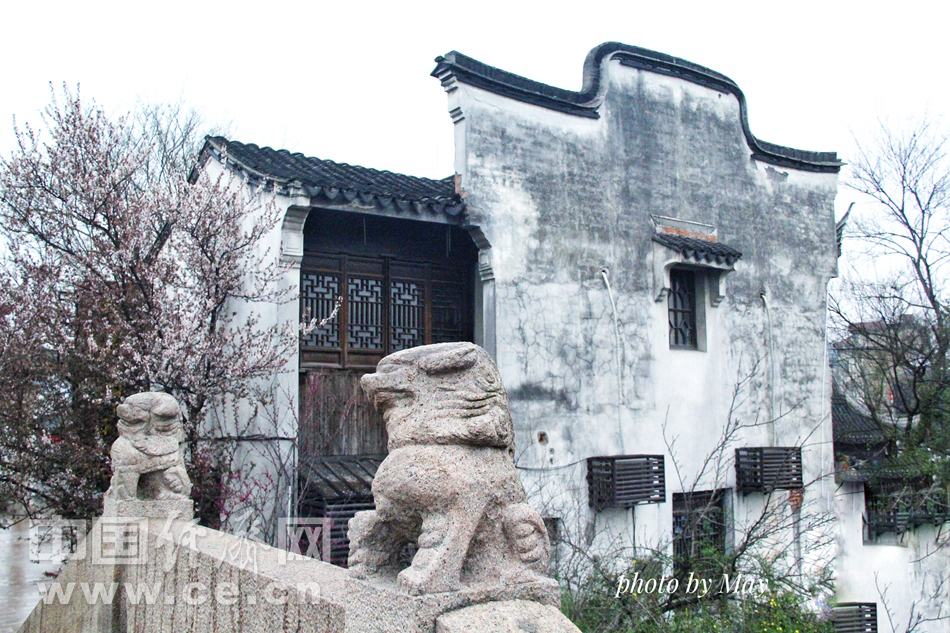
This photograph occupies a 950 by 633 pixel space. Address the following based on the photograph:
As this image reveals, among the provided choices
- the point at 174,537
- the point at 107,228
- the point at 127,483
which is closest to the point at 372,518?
the point at 174,537

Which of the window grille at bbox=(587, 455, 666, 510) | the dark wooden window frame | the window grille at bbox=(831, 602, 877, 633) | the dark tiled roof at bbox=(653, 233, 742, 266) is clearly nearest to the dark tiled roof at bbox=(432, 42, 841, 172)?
the dark tiled roof at bbox=(653, 233, 742, 266)

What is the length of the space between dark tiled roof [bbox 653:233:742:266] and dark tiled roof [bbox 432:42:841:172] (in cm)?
199

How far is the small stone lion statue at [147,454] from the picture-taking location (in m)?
6.10

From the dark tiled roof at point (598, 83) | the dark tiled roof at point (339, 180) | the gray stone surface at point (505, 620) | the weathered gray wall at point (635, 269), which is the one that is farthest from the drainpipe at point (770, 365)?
the gray stone surface at point (505, 620)

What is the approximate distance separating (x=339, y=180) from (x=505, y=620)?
7.57 meters

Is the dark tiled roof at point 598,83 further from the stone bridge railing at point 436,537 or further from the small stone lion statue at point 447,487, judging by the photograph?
the small stone lion statue at point 447,487

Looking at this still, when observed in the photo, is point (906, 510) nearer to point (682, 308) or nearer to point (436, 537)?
point (682, 308)

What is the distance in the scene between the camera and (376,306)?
10102mm

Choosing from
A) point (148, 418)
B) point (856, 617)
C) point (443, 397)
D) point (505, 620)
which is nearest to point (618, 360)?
point (856, 617)

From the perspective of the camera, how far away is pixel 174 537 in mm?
5395

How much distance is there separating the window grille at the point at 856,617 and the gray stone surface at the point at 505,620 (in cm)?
1063

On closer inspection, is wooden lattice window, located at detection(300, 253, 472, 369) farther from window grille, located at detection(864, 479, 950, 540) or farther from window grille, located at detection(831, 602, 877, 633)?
window grille, located at detection(864, 479, 950, 540)

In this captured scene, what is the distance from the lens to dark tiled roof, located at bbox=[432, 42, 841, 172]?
10.2 metres

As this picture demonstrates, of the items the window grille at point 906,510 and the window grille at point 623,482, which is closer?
the window grille at point 623,482
